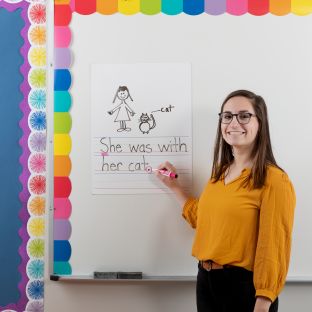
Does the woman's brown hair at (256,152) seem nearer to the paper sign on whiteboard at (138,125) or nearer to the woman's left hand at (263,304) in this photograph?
the paper sign on whiteboard at (138,125)

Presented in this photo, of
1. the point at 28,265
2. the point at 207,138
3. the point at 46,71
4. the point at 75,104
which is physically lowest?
the point at 28,265

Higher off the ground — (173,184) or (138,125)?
(138,125)

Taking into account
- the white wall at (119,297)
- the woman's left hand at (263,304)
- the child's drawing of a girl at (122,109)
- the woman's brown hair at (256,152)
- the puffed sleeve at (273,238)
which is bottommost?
the white wall at (119,297)

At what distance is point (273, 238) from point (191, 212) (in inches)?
14.1

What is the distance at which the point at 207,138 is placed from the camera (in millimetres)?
1352

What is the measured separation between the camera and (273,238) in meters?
1.00

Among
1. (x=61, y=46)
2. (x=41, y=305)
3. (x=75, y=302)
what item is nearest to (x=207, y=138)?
(x=61, y=46)

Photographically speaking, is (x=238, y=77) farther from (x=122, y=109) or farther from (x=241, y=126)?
(x=122, y=109)

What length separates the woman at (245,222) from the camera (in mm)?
1002

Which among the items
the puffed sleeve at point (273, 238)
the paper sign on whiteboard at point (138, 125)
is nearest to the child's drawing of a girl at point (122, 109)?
the paper sign on whiteboard at point (138, 125)

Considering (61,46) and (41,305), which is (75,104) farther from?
(41,305)

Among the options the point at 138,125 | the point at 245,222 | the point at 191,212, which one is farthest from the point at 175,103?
the point at 245,222

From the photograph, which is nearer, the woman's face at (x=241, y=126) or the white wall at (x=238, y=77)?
the woman's face at (x=241, y=126)

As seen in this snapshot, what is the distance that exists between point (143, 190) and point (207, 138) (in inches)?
12.3
